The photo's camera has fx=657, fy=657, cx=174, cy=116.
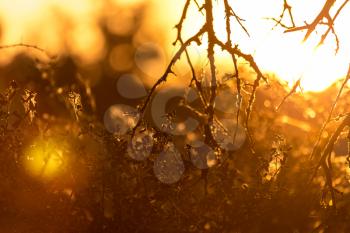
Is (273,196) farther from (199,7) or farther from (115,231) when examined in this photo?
(199,7)

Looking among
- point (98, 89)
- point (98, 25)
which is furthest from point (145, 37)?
point (98, 89)

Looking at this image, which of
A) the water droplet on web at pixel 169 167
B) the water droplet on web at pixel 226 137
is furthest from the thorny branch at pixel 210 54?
the water droplet on web at pixel 169 167

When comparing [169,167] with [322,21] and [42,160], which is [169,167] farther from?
[322,21]

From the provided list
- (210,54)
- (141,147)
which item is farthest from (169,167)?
(210,54)

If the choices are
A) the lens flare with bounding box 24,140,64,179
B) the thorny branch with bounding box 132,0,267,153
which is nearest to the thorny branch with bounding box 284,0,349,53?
the thorny branch with bounding box 132,0,267,153

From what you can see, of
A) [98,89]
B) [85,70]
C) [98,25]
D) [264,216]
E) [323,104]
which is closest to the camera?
[264,216]
